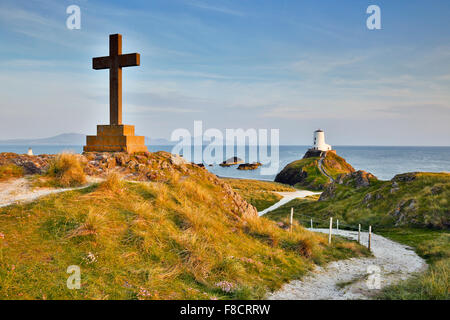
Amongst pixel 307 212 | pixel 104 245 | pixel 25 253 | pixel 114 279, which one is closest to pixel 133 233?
pixel 104 245

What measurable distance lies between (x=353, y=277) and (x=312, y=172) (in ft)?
228

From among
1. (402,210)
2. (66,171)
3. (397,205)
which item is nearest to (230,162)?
(397,205)

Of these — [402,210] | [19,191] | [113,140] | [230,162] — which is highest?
[113,140]

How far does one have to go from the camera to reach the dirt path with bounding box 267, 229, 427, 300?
7531 millimetres

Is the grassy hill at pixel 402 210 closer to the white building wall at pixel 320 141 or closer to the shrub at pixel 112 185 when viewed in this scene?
the shrub at pixel 112 185

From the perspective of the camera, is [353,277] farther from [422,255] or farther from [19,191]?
[19,191]

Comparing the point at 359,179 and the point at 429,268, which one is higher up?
the point at 359,179

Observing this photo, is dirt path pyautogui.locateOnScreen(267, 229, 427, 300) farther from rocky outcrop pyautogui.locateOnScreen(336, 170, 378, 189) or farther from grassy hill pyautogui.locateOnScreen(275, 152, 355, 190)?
grassy hill pyautogui.locateOnScreen(275, 152, 355, 190)

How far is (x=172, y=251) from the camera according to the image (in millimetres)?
7555

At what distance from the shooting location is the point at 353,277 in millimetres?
9711
